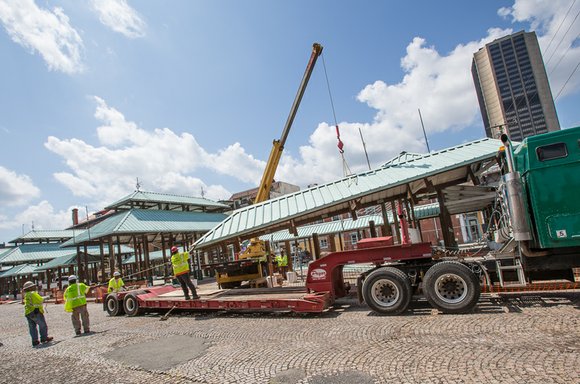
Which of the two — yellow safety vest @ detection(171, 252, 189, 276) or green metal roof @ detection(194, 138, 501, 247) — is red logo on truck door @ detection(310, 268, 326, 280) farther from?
yellow safety vest @ detection(171, 252, 189, 276)

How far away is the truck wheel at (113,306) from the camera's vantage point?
12.6m

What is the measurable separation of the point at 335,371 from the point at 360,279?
3.91m

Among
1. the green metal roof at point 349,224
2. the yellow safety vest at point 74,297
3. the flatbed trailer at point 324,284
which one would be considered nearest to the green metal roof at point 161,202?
the green metal roof at point 349,224

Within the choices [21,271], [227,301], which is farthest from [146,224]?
[227,301]

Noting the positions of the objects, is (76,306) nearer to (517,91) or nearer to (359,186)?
(359,186)

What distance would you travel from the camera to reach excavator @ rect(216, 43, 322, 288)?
48.4 feet

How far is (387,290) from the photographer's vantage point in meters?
8.12

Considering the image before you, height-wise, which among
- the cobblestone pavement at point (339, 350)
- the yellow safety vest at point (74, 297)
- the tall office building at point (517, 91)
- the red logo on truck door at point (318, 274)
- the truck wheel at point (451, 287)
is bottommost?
the cobblestone pavement at point (339, 350)

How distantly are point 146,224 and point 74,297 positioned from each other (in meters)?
17.7

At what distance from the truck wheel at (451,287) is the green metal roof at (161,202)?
28.4 meters

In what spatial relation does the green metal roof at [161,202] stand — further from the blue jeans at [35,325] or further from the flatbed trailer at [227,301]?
the blue jeans at [35,325]

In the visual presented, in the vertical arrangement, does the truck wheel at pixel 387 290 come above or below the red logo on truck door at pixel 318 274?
below

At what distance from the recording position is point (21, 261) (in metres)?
37.3

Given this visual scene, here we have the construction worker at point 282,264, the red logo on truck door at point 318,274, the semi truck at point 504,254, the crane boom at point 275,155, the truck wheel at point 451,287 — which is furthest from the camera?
the construction worker at point 282,264
